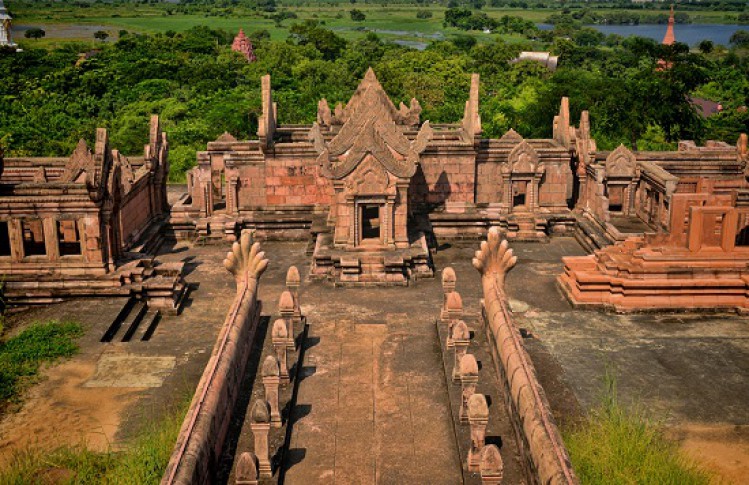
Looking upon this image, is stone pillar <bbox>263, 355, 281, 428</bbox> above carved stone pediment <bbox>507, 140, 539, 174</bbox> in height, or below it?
below

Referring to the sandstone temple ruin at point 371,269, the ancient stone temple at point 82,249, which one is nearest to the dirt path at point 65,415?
the sandstone temple ruin at point 371,269

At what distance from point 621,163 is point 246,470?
23.6 m

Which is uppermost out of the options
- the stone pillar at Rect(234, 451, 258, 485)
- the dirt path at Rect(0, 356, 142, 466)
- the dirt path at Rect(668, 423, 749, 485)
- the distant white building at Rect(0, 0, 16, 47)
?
the distant white building at Rect(0, 0, 16, 47)

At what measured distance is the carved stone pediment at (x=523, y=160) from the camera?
34.4 metres

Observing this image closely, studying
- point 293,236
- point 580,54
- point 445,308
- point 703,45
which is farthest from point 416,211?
point 580,54

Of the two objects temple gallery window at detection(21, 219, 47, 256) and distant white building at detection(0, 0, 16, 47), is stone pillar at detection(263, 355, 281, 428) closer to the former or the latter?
temple gallery window at detection(21, 219, 47, 256)

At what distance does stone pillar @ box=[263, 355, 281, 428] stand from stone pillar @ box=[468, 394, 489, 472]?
4.37 m

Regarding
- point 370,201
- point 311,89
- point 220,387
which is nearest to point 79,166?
point 370,201

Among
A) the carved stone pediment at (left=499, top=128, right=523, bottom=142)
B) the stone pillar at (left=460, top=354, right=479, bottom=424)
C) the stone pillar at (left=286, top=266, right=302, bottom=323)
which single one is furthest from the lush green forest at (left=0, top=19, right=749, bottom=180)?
the stone pillar at (left=460, top=354, right=479, bottom=424)

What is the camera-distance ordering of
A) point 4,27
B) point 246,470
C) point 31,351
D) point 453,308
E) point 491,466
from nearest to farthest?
1. point 491,466
2. point 246,470
3. point 453,308
4. point 31,351
5. point 4,27

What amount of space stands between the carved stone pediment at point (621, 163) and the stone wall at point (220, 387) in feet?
55.6

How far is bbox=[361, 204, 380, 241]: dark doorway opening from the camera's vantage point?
32.2m

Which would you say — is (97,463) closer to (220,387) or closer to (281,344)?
(220,387)

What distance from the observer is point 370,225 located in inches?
1323
